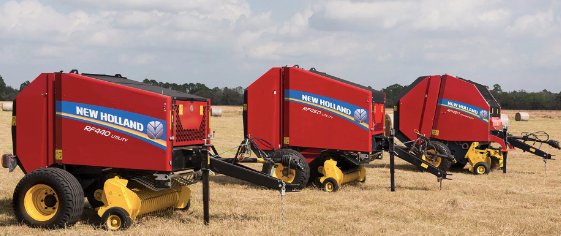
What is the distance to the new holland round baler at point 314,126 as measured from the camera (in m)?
12.9

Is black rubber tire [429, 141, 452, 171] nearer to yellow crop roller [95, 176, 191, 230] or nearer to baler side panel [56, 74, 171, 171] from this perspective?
yellow crop roller [95, 176, 191, 230]

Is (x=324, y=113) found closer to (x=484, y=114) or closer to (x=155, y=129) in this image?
(x=155, y=129)

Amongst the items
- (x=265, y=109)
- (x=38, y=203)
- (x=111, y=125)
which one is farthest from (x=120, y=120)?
(x=265, y=109)

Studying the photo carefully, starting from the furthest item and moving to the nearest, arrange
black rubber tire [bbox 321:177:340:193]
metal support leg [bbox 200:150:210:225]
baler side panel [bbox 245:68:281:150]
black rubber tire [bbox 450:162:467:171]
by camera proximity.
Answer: black rubber tire [bbox 450:162:467:171] → baler side panel [bbox 245:68:281:150] → black rubber tire [bbox 321:177:340:193] → metal support leg [bbox 200:150:210:225]

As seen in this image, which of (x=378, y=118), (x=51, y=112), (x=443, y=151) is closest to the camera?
(x=51, y=112)

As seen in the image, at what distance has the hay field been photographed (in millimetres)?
8641

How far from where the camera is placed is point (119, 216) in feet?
27.9

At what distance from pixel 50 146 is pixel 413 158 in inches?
292

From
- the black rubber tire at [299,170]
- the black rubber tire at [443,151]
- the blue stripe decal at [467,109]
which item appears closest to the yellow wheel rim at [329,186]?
the black rubber tire at [299,170]

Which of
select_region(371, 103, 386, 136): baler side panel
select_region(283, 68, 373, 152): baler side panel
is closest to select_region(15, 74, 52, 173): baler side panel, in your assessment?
select_region(283, 68, 373, 152): baler side panel

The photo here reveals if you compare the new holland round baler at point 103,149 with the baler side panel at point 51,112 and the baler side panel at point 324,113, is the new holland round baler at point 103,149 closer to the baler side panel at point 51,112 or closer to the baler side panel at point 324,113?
the baler side panel at point 51,112

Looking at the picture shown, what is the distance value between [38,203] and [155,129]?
181 centimetres

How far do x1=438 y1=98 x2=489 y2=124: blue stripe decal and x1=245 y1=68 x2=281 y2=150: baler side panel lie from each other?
229 inches

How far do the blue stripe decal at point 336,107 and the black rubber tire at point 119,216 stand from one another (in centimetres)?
551
